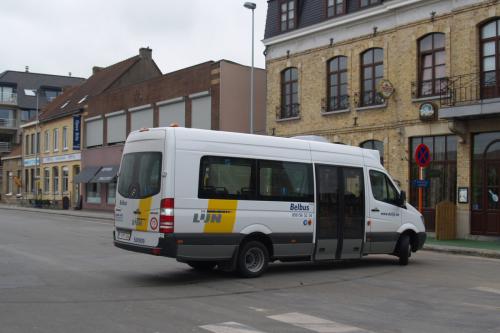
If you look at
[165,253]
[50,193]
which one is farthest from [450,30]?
[50,193]

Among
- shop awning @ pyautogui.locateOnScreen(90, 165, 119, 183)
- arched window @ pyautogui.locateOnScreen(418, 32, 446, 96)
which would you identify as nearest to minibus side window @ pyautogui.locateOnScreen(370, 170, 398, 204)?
arched window @ pyautogui.locateOnScreen(418, 32, 446, 96)

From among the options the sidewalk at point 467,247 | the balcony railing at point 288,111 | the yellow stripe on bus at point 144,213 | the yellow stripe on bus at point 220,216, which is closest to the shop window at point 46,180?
the balcony railing at point 288,111

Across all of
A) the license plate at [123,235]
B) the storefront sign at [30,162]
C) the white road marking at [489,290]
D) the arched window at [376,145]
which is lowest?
the white road marking at [489,290]

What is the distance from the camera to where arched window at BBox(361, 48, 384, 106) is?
2427 centimetres

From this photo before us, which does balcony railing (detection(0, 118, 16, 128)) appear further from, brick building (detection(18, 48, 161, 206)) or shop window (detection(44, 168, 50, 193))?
shop window (detection(44, 168, 50, 193))

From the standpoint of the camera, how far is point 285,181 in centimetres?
1152

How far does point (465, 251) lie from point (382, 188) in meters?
5.20

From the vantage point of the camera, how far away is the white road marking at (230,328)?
22.3 ft

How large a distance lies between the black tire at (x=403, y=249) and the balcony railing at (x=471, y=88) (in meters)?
7.99

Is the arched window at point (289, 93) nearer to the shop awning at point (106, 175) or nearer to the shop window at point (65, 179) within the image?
the shop awning at point (106, 175)

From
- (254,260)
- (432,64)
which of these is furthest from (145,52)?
(254,260)

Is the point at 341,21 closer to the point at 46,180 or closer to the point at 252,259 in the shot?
the point at 252,259

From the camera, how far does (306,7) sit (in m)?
27.3

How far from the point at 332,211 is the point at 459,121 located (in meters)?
10.3
